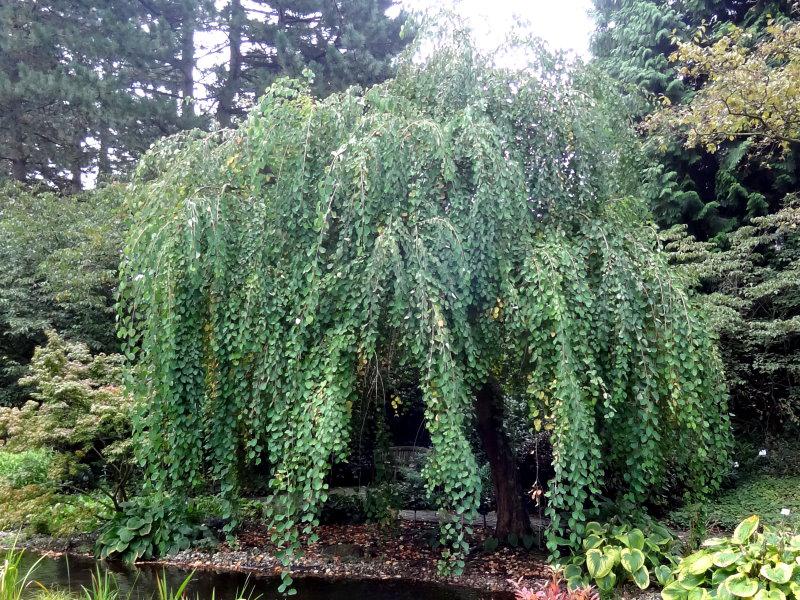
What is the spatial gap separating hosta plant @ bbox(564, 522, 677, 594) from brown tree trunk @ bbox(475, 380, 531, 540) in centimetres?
106

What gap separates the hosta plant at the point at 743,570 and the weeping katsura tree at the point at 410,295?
63 cm

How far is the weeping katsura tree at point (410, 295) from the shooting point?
3768 mm

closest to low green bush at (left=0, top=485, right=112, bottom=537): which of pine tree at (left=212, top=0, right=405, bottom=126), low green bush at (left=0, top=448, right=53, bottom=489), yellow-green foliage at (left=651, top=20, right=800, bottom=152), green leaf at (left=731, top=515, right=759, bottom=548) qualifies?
low green bush at (left=0, top=448, right=53, bottom=489)

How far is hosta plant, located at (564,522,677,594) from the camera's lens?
4.03 metres

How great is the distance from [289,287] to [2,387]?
7615 mm

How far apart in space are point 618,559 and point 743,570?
94 centimetres

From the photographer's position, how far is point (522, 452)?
23.4 ft

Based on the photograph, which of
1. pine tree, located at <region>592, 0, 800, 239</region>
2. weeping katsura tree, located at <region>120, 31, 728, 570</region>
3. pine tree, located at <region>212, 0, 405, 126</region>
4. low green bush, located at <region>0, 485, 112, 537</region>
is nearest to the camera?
weeping katsura tree, located at <region>120, 31, 728, 570</region>

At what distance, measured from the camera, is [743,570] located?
3305 mm

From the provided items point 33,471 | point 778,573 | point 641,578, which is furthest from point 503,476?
point 33,471

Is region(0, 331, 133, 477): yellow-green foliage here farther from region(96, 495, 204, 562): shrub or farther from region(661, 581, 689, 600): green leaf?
region(661, 581, 689, 600): green leaf

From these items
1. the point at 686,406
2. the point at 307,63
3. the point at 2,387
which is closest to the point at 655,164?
the point at 686,406

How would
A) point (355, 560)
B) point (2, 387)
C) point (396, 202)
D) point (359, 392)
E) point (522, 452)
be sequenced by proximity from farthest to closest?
point (2, 387) → point (522, 452) → point (355, 560) → point (359, 392) → point (396, 202)

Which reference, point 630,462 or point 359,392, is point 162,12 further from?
point 630,462
